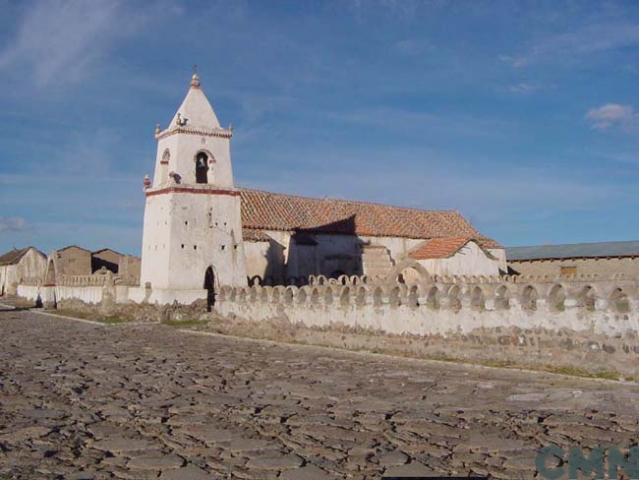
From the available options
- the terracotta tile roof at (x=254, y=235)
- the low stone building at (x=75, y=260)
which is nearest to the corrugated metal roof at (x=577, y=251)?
the terracotta tile roof at (x=254, y=235)

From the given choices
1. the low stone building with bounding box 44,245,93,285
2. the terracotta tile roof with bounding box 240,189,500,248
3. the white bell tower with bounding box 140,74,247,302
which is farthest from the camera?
the low stone building with bounding box 44,245,93,285

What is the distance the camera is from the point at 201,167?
2514 cm

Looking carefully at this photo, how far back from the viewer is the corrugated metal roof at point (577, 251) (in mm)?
35281

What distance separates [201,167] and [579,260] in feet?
71.0

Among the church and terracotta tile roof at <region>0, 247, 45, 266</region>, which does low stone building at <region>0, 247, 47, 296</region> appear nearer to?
terracotta tile roof at <region>0, 247, 45, 266</region>

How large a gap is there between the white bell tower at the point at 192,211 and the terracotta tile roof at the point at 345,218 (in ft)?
15.1

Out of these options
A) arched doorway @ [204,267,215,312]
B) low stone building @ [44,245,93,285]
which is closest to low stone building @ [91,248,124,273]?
low stone building @ [44,245,93,285]

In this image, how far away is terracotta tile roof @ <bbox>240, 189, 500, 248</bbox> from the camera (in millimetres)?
30625

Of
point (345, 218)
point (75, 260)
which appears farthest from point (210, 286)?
point (75, 260)

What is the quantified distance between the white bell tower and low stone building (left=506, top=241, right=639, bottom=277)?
19.9 m

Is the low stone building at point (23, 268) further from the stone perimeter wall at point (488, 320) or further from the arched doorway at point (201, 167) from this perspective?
the stone perimeter wall at point (488, 320)

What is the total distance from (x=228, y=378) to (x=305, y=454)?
16.2ft

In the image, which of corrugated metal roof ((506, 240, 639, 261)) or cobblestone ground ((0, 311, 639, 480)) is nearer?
cobblestone ground ((0, 311, 639, 480))

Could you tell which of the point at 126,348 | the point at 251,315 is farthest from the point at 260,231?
the point at 126,348
